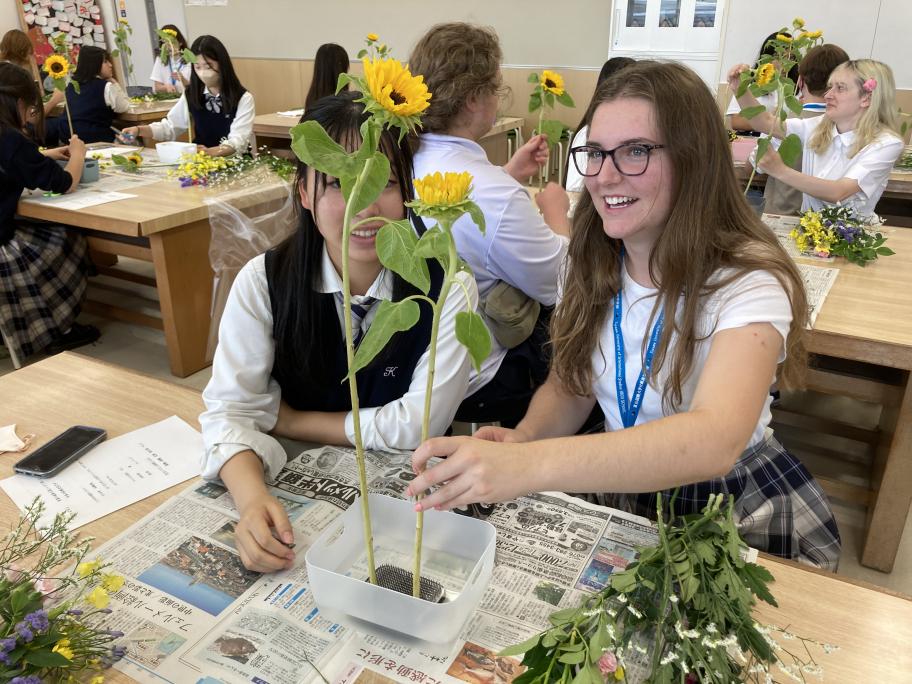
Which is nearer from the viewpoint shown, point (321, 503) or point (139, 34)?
point (321, 503)

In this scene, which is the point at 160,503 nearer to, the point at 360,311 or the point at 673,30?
the point at 360,311

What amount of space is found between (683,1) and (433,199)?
5724mm

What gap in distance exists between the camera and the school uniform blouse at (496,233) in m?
1.83

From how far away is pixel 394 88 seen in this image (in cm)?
65

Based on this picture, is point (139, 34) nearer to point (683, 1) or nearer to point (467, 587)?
point (683, 1)

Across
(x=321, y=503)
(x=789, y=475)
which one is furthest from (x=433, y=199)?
(x=789, y=475)

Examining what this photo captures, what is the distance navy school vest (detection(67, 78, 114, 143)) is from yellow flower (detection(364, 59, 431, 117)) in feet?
16.6

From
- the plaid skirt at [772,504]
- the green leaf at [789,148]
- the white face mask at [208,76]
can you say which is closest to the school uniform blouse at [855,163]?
the green leaf at [789,148]

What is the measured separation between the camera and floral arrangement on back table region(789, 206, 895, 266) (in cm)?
215

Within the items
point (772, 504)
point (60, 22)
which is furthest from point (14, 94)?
point (60, 22)

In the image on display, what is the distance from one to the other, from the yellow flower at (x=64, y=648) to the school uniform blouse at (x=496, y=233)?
114cm

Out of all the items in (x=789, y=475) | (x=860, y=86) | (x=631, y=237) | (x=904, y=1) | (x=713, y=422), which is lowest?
(x=789, y=475)

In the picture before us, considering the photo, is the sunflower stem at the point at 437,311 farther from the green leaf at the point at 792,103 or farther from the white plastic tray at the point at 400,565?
the green leaf at the point at 792,103

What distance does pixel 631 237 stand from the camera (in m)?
1.24
